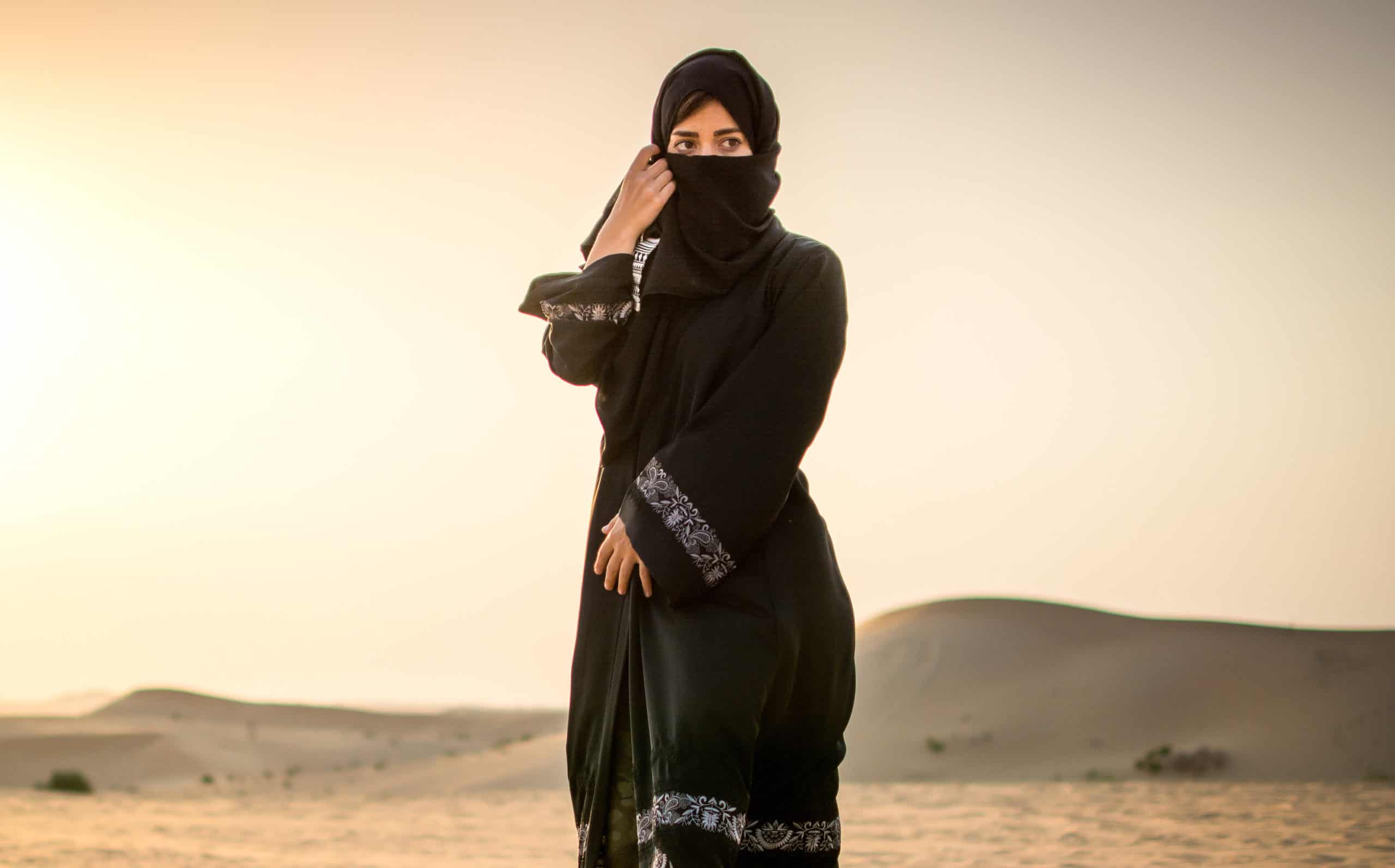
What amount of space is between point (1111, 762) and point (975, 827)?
4368mm

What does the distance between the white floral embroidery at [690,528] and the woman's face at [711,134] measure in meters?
0.70

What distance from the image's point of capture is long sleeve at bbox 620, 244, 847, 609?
2.58m

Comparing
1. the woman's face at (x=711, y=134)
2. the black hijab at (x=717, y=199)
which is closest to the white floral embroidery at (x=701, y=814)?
the black hijab at (x=717, y=199)

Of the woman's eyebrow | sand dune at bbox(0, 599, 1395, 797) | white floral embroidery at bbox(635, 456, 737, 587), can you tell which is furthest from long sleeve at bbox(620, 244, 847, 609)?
sand dune at bbox(0, 599, 1395, 797)

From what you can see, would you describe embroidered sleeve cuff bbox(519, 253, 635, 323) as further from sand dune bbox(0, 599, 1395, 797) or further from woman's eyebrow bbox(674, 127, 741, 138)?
sand dune bbox(0, 599, 1395, 797)

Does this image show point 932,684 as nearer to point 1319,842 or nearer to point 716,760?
point 1319,842

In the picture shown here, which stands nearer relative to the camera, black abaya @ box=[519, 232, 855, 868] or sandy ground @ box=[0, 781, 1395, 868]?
black abaya @ box=[519, 232, 855, 868]

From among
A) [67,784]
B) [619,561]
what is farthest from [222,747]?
[619,561]

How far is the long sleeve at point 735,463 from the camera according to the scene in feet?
8.46

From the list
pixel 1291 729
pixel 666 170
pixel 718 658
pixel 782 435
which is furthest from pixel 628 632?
pixel 1291 729

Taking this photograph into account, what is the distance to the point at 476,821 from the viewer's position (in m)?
8.44

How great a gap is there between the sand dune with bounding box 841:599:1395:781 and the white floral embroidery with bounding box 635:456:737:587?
26.6ft

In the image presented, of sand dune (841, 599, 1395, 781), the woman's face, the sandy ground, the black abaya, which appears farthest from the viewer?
sand dune (841, 599, 1395, 781)

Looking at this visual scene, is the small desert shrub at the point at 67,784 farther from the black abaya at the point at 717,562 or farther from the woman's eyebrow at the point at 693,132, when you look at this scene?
the woman's eyebrow at the point at 693,132
